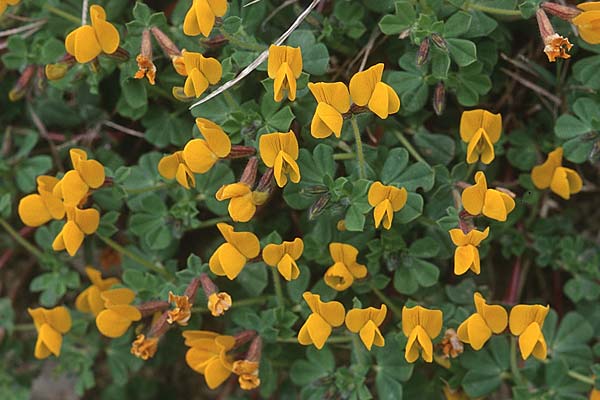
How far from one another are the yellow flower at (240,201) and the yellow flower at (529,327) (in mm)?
624

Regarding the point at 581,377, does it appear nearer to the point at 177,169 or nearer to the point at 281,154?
the point at 281,154

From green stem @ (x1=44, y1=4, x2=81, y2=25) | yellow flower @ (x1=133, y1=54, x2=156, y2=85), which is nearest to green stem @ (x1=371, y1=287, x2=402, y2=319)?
yellow flower @ (x1=133, y1=54, x2=156, y2=85)

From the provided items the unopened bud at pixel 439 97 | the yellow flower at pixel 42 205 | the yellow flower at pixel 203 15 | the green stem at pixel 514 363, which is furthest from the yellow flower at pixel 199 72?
the green stem at pixel 514 363

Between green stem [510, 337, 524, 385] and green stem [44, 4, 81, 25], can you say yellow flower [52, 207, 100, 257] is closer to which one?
green stem [44, 4, 81, 25]

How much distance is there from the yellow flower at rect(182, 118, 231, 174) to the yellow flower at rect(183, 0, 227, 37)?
20 centimetres

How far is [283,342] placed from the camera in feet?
7.44

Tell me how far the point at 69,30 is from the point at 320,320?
1.11m

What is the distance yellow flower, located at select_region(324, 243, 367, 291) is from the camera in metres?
1.96

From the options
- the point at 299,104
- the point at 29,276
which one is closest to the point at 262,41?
the point at 299,104

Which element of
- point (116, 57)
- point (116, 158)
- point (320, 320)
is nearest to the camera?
point (320, 320)

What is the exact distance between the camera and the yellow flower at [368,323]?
72.7 inches

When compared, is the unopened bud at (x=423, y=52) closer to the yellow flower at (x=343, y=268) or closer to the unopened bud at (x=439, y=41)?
the unopened bud at (x=439, y=41)

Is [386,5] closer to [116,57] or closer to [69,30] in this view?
[116,57]

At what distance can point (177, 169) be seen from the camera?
1.97 meters
